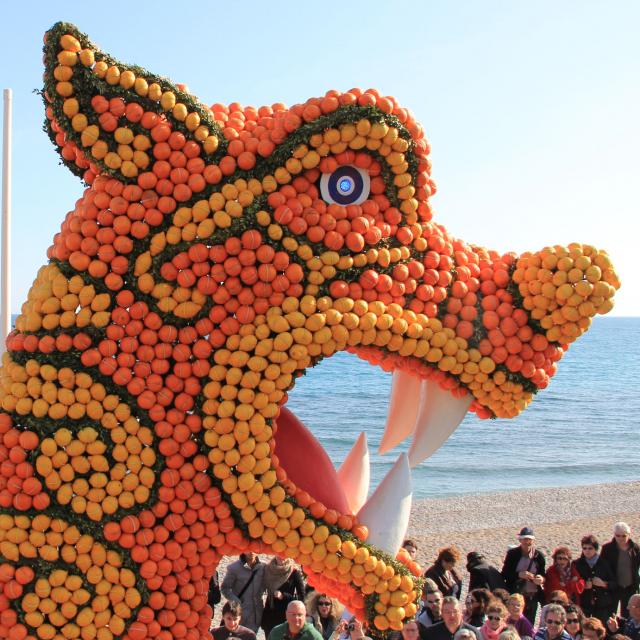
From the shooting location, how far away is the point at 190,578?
5434mm

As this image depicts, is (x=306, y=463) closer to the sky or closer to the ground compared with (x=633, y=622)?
closer to the sky

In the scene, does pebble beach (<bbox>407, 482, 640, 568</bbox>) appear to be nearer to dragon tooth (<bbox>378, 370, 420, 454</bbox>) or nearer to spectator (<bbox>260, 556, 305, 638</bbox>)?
spectator (<bbox>260, 556, 305, 638</bbox>)

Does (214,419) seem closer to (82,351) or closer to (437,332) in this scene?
(82,351)

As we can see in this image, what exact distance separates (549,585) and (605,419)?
119 ft

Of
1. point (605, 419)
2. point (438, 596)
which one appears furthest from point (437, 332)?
point (605, 419)

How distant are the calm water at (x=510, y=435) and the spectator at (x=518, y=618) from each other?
1551 centimetres

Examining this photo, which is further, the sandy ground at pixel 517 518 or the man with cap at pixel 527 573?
the sandy ground at pixel 517 518

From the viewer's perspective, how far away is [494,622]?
740 cm

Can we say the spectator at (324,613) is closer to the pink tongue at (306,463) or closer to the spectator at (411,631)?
the spectator at (411,631)

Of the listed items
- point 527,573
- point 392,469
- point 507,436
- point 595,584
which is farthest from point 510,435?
point 392,469

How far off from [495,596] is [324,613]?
1.36 meters

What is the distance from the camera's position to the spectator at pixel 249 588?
9031 millimetres

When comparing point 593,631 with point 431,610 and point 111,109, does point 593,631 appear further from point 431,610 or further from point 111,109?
point 111,109

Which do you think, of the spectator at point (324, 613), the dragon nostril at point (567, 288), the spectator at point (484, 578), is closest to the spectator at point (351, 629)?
the spectator at point (324, 613)
